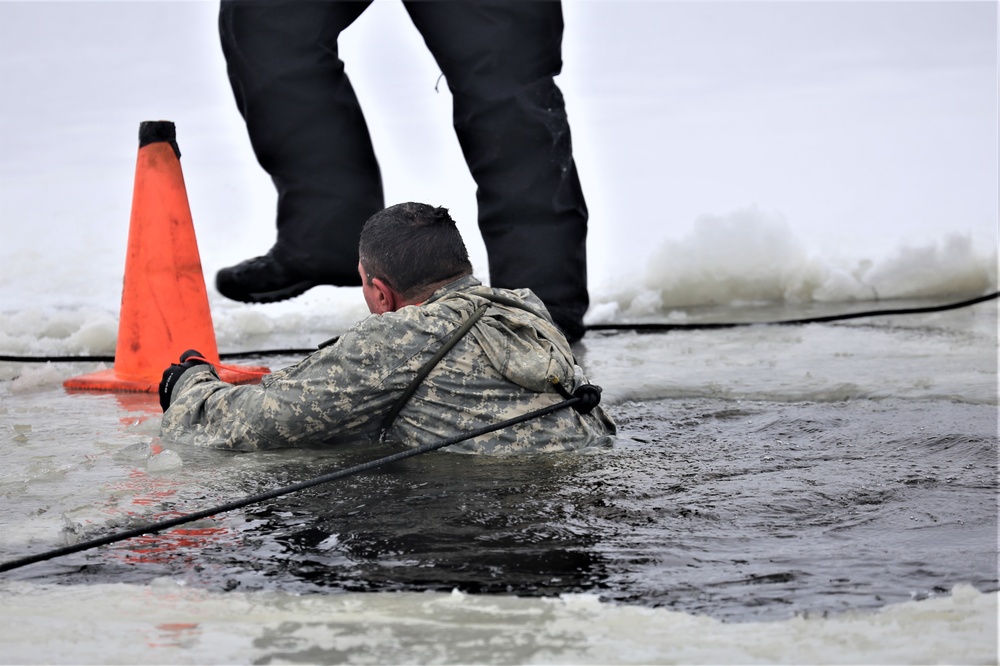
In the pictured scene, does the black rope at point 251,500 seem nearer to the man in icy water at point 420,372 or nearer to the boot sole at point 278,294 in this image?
the man in icy water at point 420,372

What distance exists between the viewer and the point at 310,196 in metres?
5.64

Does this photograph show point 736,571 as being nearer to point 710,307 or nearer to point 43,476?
point 43,476

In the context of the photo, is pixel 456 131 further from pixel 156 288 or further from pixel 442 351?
pixel 442 351

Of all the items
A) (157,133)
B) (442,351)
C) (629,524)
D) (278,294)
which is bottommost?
(629,524)

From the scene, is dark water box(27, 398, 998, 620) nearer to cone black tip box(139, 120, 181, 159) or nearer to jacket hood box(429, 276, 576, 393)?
jacket hood box(429, 276, 576, 393)

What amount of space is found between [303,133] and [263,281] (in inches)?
29.1

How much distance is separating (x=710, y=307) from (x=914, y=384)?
2790mm

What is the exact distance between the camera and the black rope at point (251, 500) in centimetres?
246

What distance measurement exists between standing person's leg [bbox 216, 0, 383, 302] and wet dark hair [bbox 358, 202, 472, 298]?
223 centimetres

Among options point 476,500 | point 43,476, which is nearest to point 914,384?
point 476,500

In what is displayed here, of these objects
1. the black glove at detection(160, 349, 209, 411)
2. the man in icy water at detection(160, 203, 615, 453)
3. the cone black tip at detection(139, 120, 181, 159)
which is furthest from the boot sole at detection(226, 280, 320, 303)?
the man in icy water at detection(160, 203, 615, 453)

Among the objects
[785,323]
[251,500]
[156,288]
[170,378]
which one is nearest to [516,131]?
[156,288]

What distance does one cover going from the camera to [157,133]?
4977mm

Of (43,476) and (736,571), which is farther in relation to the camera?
(43,476)
